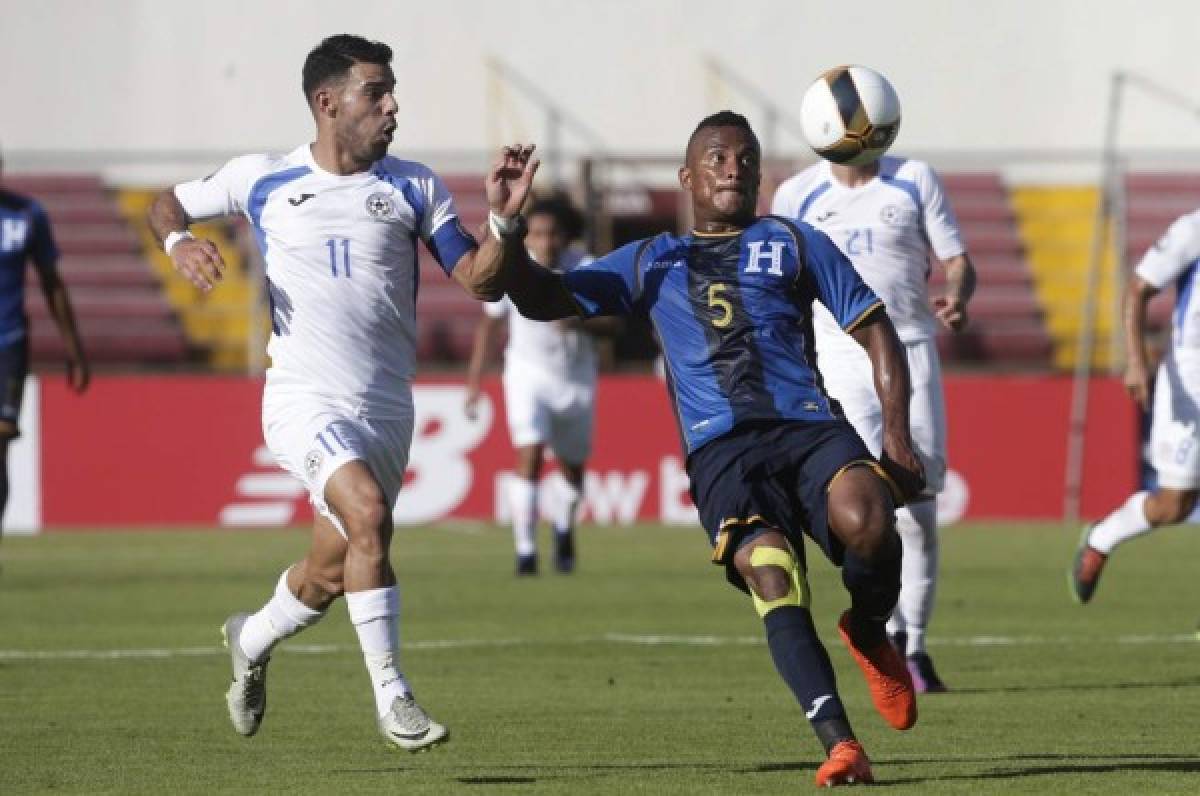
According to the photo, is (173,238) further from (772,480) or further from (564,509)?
(564,509)

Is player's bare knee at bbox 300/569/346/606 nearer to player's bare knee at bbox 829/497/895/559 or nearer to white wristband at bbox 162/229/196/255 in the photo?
white wristband at bbox 162/229/196/255

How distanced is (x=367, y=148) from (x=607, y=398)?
14343mm

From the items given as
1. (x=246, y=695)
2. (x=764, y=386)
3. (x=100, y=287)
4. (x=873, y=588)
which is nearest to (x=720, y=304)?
(x=764, y=386)

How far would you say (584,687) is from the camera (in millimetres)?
11000

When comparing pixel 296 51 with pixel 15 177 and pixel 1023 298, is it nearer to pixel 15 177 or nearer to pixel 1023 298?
pixel 15 177

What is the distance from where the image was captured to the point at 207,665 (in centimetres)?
1200

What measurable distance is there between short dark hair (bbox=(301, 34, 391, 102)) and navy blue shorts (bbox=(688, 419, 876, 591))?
1.89 metres

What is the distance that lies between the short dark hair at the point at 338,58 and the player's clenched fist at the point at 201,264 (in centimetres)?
77

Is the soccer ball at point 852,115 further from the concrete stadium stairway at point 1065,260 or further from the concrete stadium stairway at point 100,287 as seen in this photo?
the concrete stadium stairway at point 100,287

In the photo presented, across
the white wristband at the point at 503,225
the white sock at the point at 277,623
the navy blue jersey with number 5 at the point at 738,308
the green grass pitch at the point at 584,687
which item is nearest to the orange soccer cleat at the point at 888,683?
the green grass pitch at the point at 584,687

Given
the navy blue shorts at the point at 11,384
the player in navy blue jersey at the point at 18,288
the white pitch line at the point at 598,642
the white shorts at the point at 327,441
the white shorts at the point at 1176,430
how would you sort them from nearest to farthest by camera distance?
the white shorts at the point at 327,441 → the white pitch line at the point at 598,642 → the white shorts at the point at 1176,430 → the navy blue shorts at the point at 11,384 → the player in navy blue jersey at the point at 18,288

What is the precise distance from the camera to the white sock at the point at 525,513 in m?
18.0

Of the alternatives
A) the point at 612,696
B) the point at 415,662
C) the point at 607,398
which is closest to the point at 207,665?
the point at 415,662

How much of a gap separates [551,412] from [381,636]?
10.4 metres
